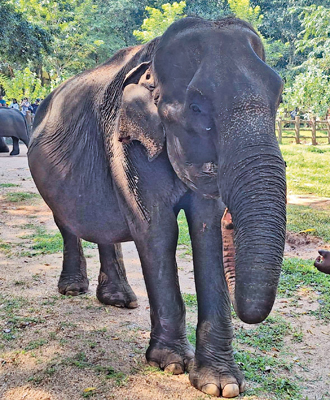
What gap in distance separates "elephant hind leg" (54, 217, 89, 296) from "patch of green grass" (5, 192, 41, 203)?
4746 mm

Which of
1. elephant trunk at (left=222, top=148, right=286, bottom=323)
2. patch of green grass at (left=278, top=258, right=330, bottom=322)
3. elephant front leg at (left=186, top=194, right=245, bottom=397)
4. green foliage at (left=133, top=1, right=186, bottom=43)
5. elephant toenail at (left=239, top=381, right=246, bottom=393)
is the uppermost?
green foliage at (left=133, top=1, right=186, bottom=43)

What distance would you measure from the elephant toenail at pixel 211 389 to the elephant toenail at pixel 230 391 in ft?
0.11

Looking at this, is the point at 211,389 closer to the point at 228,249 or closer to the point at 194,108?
the point at 228,249

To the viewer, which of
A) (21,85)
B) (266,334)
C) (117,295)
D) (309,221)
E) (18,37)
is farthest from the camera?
(21,85)

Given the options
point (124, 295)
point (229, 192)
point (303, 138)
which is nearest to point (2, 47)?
point (124, 295)

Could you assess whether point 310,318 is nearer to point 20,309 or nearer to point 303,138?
point 20,309

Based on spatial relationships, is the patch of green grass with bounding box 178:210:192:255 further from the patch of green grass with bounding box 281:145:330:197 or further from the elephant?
the patch of green grass with bounding box 281:145:330:197

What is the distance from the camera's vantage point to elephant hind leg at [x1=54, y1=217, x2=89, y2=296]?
4906mm

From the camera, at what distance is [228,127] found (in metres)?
2.60

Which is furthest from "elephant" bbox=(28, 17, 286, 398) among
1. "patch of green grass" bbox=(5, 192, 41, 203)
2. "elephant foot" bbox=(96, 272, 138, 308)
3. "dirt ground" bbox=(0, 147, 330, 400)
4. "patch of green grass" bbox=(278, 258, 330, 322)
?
"patch of green grass" bbox=(5, 192, 41, 203)

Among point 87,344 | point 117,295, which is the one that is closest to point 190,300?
point 117,295

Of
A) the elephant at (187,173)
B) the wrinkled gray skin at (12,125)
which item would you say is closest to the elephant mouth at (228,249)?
the elephant at (187,173)

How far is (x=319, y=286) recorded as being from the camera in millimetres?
5137

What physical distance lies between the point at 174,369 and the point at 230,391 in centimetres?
41
